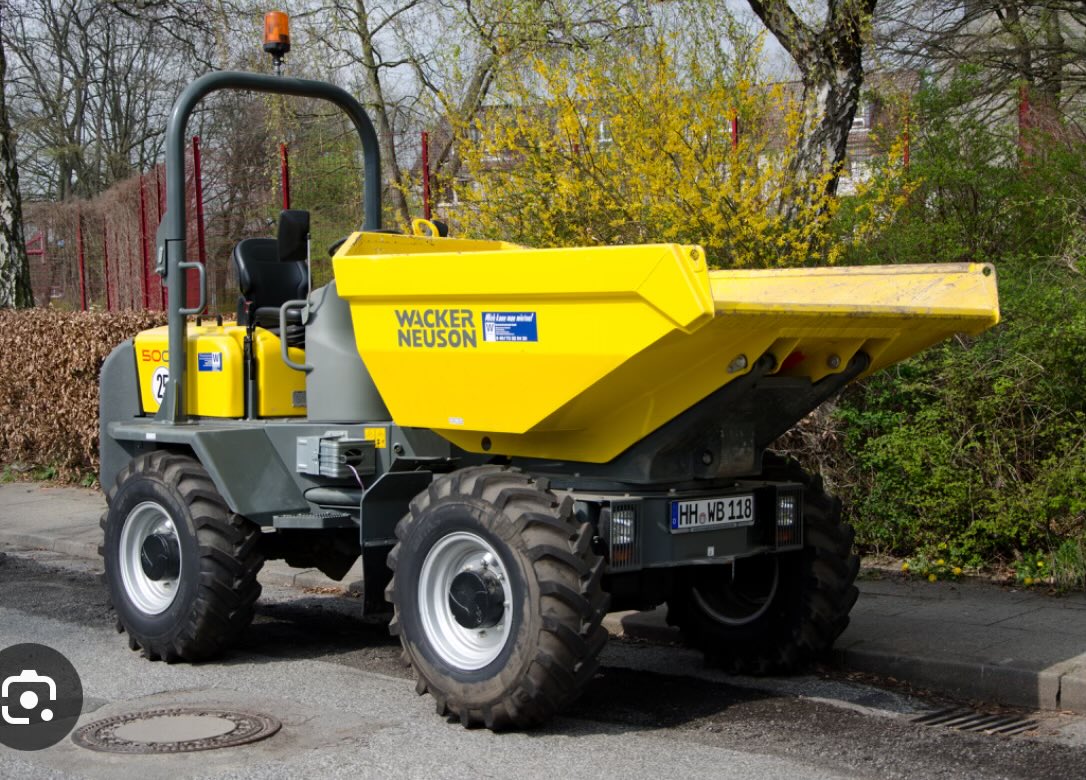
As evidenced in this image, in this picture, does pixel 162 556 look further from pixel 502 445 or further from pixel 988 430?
pixel 988 430

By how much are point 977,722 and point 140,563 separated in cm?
434

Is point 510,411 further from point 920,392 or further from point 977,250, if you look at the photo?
point 977,250

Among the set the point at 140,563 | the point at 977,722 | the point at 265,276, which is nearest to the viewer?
the point at 977,722

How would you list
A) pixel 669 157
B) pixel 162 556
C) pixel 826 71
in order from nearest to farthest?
pixel 162 556 → pixel 669 157 → pixel 826 71

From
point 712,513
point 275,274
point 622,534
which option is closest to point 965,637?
point 712,513

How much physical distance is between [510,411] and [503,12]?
641 centimetres

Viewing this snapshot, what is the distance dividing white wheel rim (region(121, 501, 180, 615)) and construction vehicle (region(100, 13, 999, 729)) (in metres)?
0.02

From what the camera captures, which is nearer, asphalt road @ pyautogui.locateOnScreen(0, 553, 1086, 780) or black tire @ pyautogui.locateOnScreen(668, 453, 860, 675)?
asphalt road @ pyautogui.locateOnScreen(0, 553, 1086, 780)

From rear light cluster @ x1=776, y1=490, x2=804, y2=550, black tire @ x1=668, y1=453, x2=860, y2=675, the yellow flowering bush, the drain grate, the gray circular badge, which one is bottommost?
the drain grate

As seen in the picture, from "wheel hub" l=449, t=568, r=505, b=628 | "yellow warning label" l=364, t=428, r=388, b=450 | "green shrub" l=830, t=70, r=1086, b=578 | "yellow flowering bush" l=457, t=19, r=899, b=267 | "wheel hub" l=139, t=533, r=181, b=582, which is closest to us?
"wheel hub" l=449, t=568, r=505, b=628

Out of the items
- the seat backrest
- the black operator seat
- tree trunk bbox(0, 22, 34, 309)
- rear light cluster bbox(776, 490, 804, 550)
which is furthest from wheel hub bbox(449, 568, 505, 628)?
tree trunk bbox(0, 22, 34, 309)

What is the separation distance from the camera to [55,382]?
14.9m

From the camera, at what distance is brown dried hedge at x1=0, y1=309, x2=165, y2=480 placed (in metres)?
14.2

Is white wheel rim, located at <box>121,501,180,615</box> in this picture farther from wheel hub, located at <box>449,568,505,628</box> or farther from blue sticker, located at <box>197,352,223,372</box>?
wheel hub, located at <box>449,568,505,628</box>
